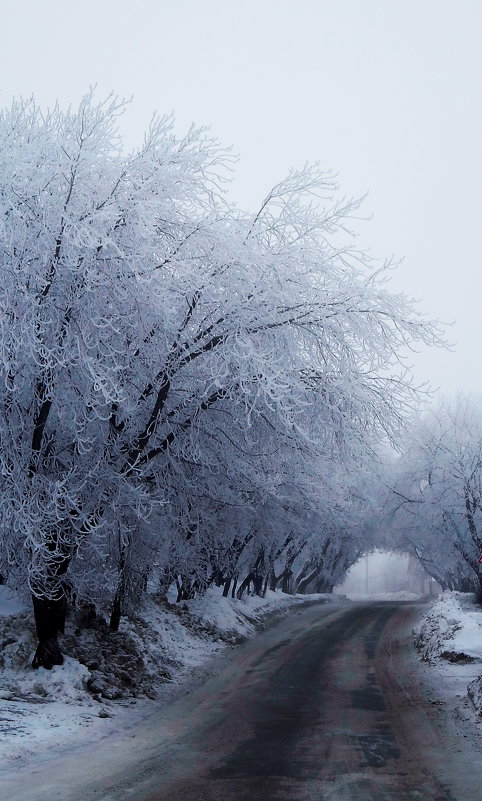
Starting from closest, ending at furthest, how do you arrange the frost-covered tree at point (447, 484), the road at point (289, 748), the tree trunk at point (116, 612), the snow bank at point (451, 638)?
1. the road at point (289, 748)
2. the tree trunk at point (116, 612)
3. the snow bank at point (451, 638)
4. the frost-covered tree at point (447, 484)

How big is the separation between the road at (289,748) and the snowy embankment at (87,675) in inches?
23.4

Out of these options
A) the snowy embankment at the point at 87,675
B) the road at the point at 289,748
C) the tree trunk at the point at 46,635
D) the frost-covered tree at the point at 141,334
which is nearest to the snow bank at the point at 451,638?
the road at the point at 289,748

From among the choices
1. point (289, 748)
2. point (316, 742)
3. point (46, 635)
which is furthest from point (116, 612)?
point (289, 748)

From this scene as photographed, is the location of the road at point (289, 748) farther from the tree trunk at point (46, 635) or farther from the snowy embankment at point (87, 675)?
the tree trunk at point (46, 635)

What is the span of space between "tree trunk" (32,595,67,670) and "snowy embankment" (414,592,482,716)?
692 cm

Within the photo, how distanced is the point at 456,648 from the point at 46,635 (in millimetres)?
9984

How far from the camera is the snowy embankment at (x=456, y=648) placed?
46.5ft

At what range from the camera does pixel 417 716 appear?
1136 cm

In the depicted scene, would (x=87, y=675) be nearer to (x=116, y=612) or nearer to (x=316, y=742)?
(x=116, y=612)

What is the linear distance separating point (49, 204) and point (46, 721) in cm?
732

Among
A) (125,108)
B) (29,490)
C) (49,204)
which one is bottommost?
(29,490)

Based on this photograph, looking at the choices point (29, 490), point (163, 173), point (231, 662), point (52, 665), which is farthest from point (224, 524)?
point (163, 173)

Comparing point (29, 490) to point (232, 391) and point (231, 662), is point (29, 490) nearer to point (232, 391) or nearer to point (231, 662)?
point (232, 391)

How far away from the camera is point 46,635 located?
12.1m
